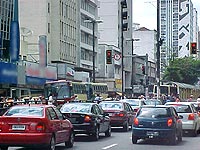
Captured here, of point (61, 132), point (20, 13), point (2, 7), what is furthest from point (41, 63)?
point (61, 132)

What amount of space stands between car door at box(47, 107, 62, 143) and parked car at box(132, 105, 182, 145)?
13.2ft

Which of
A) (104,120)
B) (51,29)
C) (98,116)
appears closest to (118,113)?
(104,120)

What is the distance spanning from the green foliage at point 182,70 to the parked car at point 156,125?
79161 mm

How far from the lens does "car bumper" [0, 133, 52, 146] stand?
1552 centimetres

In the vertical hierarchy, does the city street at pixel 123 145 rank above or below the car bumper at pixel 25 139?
below

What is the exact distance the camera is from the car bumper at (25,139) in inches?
611

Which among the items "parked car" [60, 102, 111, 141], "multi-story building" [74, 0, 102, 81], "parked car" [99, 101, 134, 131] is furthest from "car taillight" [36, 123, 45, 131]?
"multi-story building" [74, 0, 102, 81]

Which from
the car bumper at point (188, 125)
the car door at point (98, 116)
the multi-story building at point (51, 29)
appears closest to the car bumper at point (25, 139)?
the car door at point (98, 116)

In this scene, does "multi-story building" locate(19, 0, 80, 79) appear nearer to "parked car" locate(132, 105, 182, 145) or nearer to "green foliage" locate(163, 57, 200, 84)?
"green foliage" locate(163, 57, 200, 84)

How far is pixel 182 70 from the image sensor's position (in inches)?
3935

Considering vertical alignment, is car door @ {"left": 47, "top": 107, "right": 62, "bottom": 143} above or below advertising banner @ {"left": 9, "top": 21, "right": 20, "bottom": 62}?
below

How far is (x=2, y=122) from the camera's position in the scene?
15805mm

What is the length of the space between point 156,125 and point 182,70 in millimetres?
81270

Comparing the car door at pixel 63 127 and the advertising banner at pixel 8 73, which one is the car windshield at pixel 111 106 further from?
the advertising banner at pixel 8 73
